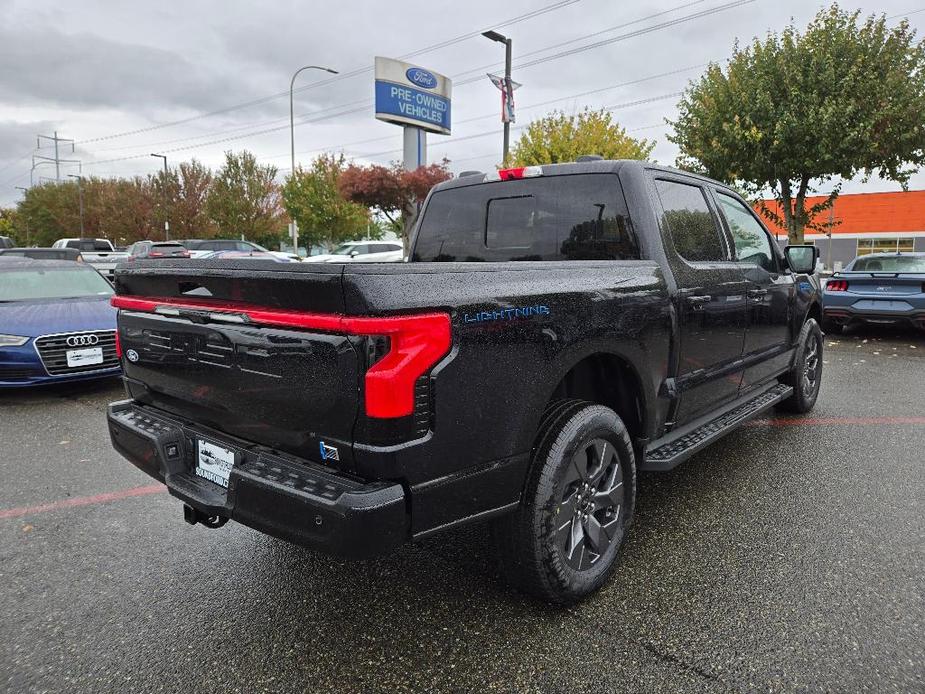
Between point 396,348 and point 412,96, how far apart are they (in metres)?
30.6

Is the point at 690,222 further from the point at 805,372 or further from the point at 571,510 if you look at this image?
the point at 805,372

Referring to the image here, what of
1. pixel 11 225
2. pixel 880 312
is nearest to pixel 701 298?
pixel 880 312

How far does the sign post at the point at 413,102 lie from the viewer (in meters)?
29.1

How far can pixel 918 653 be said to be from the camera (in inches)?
88.2

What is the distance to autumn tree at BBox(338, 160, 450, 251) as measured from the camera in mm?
29141

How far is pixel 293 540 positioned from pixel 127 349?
148 cm

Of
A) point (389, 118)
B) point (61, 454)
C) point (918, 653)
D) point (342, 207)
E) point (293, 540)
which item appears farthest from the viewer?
point (342, 207)

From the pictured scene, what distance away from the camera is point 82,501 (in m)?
3.72

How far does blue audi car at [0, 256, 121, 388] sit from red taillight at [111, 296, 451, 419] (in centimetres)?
541

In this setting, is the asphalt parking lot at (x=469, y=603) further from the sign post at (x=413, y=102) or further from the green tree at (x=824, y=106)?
the sign post at (x=413, y=102)

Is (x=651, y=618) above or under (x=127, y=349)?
under

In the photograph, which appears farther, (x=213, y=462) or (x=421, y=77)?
(x=421, y=77)

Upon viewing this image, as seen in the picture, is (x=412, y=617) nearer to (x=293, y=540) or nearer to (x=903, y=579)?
(x=293, y=540)

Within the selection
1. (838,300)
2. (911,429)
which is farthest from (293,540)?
(838,300)
